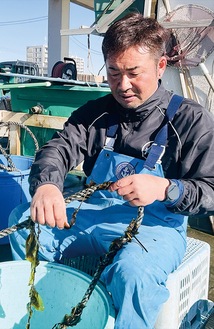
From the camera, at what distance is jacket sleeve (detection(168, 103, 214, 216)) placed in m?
Answer: 1.51

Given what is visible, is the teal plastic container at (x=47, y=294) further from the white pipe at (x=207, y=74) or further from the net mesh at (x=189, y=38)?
the net mesh at (x=189, y=38)

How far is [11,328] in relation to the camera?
1.81 meters

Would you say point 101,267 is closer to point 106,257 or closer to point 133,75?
point 106,257

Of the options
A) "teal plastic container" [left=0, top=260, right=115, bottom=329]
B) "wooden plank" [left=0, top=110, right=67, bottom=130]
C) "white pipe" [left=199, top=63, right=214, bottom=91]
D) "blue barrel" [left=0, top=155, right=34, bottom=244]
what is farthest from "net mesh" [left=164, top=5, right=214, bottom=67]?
"teal plastic container" [left=0, top=260, right=115, bottom=329]

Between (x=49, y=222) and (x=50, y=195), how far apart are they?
0.40 feet

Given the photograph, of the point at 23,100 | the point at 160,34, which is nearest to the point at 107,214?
the point at 160,34

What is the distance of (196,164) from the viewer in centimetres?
164

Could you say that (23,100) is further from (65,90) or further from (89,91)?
(89,91)

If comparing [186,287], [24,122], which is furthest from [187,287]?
[24,122]

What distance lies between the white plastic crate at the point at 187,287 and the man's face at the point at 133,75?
848 millimetres

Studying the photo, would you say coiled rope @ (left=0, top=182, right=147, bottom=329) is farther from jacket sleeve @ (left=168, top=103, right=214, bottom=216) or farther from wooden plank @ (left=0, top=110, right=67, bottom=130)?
wooden plank @ (left=0, top=110, right=67, bottom=130)

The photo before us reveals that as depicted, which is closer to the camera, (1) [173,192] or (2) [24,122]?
(1) [173,192]

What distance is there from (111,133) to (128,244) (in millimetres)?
665

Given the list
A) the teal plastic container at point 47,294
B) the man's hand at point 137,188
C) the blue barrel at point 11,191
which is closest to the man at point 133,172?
the man's hand at point 137,188
